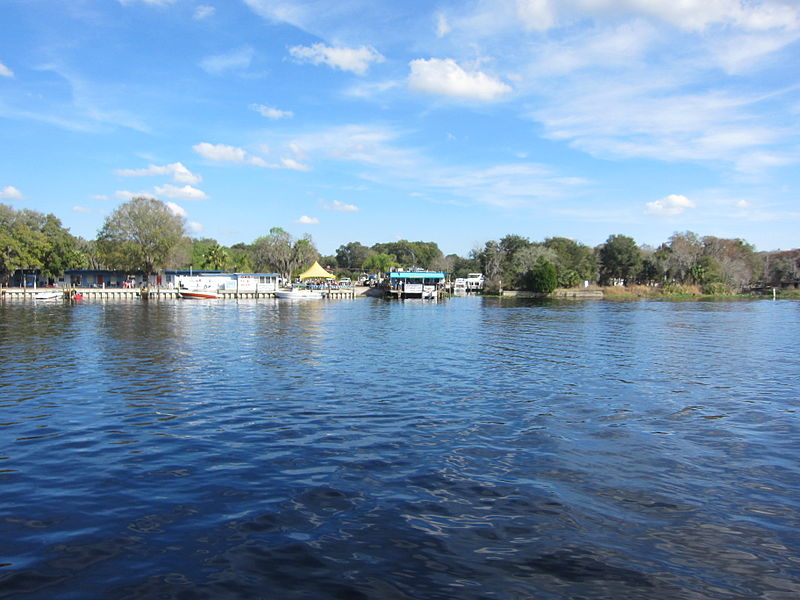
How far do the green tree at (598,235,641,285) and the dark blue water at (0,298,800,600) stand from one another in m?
99.6

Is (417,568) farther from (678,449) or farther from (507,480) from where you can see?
(678,449)

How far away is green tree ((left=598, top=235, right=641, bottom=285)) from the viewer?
11269 centimetres

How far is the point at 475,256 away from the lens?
146 m

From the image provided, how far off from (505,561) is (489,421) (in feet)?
21.3

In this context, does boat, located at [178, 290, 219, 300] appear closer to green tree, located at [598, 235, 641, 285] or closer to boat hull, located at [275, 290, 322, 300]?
boat hull, located at [275, 290, 322, 300]

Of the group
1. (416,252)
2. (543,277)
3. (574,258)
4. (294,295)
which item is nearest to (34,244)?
(294,295)

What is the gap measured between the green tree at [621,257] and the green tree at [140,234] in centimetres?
8628

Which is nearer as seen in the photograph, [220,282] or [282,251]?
[220,282]

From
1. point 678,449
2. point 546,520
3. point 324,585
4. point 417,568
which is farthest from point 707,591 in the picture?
point 678,449

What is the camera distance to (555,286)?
102750 mm

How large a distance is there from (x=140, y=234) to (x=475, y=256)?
86.7 meters

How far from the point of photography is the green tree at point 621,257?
113 metres

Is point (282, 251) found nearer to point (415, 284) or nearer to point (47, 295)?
point (415, 284)

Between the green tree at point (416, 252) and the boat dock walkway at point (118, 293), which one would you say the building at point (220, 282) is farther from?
the green tree at point (416, 252)
